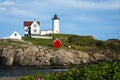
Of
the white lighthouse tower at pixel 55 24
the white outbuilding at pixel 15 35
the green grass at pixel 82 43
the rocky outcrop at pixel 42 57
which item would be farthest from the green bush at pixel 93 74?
the white lighthouse tower at pixel 55 24

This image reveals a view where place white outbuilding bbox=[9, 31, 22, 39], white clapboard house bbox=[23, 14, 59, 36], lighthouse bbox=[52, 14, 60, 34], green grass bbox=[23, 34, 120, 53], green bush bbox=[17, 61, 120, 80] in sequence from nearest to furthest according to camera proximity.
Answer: green bush bbox=[17, 61, 120, 80] → green grass bbox=[23, 34, 120, 53] → white outbuilding bbox=[9, 31, 22, 39] → white clapboard house bbox=[23, 14, 59, 36] → lighthouse bbox=[52, 14, 60, 34]

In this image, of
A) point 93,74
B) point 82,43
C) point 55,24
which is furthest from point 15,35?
point 93,74

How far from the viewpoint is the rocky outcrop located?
9944 centimetres

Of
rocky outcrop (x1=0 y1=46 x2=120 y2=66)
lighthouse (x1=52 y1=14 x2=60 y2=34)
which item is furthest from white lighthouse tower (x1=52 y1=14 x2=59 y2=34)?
rocky outcrop (x1=0 y1=46 x2=120 y2=66)

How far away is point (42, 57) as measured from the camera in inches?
3971

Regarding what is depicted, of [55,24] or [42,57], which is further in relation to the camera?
[55,24]

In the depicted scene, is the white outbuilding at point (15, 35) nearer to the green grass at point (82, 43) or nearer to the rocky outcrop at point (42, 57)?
the green grass at point (82, 43)

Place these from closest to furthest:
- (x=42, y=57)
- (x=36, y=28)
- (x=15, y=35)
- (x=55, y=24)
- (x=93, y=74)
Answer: (x=93, y=74)
(x=42, y=57)
(x=15, y=35)
(x=36, y=28)
(x=55, y=24)

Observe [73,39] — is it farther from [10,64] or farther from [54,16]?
[10,64]

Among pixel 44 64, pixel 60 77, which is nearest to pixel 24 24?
pixel 44 64

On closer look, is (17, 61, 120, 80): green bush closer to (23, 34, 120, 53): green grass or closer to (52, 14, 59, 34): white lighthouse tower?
(23, 34, 120, 53): green grass

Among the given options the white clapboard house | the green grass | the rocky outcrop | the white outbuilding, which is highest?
the white clapboard house

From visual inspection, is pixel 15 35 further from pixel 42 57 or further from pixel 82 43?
pixel 42 57

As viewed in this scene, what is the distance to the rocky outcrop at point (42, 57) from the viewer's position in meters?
99.4
